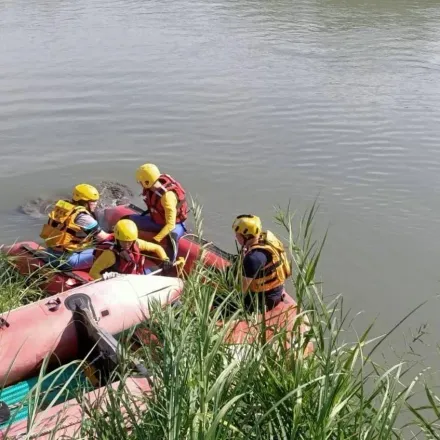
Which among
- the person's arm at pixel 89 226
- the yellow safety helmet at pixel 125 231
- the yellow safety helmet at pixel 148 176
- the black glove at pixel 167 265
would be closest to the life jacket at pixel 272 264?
the yellow safety helmet at pixel 125 231

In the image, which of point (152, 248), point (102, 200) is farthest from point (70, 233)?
point (102, 200)

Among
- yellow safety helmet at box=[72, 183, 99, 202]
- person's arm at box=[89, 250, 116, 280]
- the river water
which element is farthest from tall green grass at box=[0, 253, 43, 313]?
the river water

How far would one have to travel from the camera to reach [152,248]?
5652 millimetres

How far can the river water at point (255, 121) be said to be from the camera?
24.2ft

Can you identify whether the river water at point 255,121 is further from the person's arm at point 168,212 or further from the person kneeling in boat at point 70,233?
the person kneeling in boat at point 70,233

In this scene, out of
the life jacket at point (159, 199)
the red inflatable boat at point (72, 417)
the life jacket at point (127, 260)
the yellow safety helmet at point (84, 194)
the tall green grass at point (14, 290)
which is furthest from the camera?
the life jacket at point (159, 199)

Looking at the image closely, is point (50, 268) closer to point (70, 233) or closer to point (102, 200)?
point (70, 233)

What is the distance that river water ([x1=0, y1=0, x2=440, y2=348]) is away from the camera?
7.38 meters

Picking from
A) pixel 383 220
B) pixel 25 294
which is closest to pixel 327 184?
pixel 383 220

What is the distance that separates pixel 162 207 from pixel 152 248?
30.9 inches

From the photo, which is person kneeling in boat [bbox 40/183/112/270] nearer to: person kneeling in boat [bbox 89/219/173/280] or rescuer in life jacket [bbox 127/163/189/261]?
person kneeling in boat [bbox 89/219/173/280]

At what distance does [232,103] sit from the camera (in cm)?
1125

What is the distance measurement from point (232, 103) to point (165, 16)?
7058 millimetres

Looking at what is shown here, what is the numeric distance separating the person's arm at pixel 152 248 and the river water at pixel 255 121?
1.52 m
